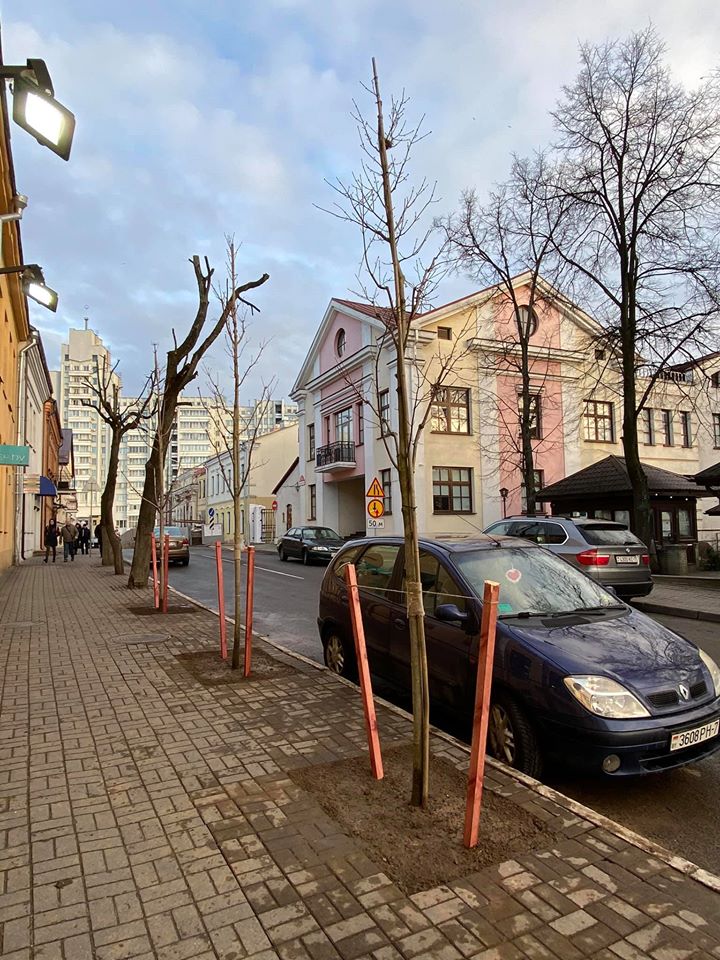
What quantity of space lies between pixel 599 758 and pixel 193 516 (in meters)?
76.1

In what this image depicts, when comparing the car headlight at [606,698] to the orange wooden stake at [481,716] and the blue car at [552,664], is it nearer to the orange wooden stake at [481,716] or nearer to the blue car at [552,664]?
the blue car at [552,664]

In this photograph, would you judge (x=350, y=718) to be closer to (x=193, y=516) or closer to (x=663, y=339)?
(x=663, y=339)

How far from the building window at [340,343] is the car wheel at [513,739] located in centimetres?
3129

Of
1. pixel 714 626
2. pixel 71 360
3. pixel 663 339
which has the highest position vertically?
pixel 71 360

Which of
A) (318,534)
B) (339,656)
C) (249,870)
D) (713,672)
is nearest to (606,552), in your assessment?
(339,656)

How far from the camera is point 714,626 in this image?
10523 millimetres

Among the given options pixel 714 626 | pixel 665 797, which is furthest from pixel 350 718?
pixel 714 626

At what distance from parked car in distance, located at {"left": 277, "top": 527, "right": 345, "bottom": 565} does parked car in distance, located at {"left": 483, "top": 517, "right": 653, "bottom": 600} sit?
1350cm

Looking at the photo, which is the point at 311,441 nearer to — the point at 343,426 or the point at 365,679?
the point at 343,426

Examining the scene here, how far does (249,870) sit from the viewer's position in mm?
2949

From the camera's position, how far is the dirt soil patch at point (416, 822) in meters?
2.97

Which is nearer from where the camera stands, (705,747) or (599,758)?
(599,758)

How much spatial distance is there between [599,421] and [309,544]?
17.8m

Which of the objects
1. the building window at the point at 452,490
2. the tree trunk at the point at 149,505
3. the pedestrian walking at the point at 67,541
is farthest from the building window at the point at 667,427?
the pedestrian walking at the point at 67,541
